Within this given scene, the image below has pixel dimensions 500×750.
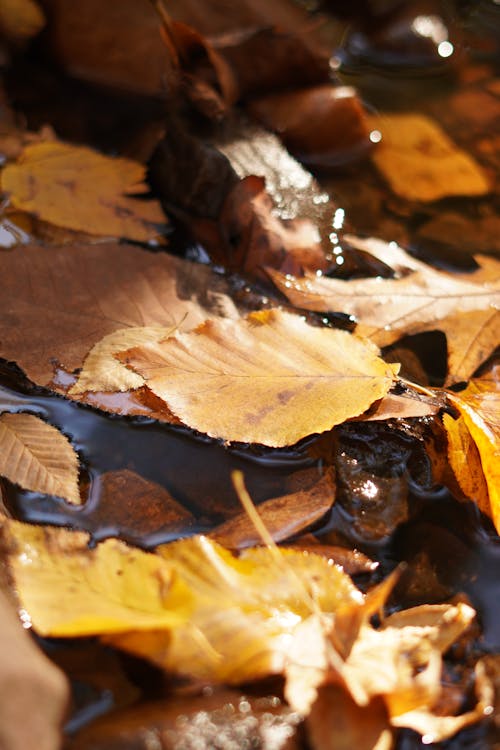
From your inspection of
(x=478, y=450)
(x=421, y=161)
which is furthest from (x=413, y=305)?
(x=421, y=161)

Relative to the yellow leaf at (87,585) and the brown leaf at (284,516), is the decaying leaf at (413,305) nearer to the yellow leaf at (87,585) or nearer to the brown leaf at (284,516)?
the brown leaf at (284,516)

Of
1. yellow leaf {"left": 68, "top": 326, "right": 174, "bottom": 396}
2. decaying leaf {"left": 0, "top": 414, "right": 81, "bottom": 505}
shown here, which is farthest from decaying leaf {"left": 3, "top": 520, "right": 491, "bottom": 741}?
yellow leaf {"left": 68, "top": 326, "right": 174, "bottom": 396}

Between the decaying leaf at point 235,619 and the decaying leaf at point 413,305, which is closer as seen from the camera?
the decaying leaf at point 235,619

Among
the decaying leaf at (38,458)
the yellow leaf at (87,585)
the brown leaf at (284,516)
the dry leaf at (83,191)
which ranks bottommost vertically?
the brown leaf at (284,516)

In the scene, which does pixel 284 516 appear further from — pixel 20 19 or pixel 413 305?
pixel 20 19

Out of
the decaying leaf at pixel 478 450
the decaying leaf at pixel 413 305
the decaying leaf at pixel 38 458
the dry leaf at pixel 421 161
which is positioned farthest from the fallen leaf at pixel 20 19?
the decaying leaf at pixel 478 450
